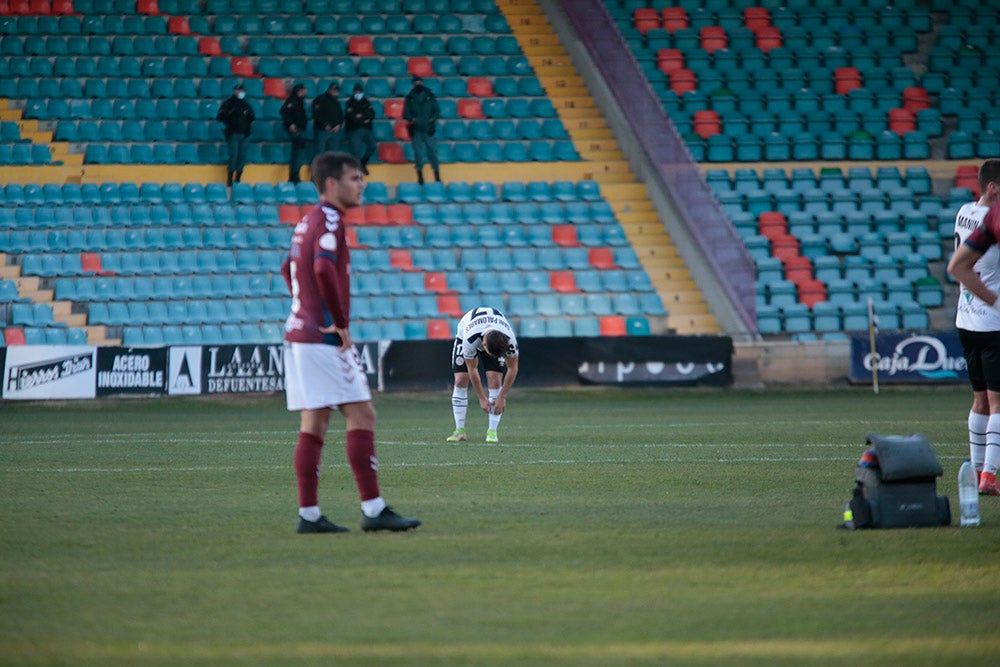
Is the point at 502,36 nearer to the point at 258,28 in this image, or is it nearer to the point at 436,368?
the point at 258,28

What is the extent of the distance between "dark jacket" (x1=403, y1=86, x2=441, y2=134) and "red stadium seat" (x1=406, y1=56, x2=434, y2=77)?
128 inches

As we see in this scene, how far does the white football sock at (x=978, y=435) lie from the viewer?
9883 millimetres

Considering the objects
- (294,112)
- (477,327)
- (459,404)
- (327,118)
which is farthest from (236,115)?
(477,327)

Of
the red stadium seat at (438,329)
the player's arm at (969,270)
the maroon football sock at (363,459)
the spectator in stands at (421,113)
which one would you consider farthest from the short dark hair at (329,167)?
the spectator in stands at (421,113)

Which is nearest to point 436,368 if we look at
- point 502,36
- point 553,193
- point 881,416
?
point 553,193

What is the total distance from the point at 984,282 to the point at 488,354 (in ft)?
21.4

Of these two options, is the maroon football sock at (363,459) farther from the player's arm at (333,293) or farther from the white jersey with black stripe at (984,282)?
the white jersey with black stripe at (984,282)

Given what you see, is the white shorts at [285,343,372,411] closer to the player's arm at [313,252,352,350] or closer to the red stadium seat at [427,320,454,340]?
the player's arm at [313,252,352,350]

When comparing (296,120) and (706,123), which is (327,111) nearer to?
(296,120)

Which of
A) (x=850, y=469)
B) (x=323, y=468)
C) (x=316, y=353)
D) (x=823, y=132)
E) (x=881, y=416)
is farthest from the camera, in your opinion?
(x=823, y=132)

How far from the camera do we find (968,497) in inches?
312

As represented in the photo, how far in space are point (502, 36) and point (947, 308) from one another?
12.5 metres

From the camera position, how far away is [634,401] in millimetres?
24562

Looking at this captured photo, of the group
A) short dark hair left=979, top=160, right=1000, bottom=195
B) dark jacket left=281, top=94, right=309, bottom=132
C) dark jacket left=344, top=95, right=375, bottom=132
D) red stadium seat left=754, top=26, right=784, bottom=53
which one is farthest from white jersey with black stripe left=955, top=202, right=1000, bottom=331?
red stadium seat left=754, top=26, right=784, bottom=53
